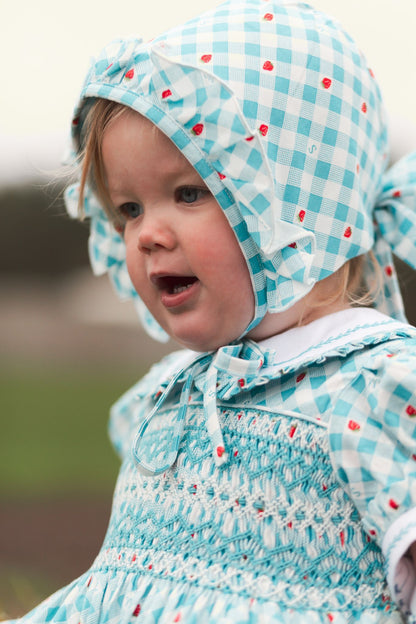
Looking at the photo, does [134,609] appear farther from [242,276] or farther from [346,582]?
[242,276]

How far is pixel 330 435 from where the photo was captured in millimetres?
1047

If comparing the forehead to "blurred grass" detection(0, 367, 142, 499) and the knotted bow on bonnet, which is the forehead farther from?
"blurred grass" detection(0, 367, 142, 499)

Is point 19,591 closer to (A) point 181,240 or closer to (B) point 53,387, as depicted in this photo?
(A) point 181,240

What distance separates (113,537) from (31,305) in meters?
8.26

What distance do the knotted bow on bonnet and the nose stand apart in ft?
0.33

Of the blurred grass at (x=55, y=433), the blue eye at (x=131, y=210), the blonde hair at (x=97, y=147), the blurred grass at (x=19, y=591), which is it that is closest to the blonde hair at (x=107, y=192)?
the blonde hair at (x=97, y=147)

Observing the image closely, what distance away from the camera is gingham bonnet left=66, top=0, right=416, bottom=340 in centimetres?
115

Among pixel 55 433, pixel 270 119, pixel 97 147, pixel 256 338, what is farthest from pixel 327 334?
pixel 55 433

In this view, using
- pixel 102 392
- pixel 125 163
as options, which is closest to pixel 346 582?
pixel 125 163

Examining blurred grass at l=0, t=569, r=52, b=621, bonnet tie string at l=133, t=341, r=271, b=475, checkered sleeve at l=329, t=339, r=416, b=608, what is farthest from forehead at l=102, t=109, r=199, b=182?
blurred grass at l=0, t=569, r=52, b=621

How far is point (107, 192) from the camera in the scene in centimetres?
146

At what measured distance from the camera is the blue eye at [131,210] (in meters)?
1.33

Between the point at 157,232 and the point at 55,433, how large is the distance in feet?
13.1

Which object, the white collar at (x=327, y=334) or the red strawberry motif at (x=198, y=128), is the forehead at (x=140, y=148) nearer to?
the red strawberry motif at (x=198, y=128)
